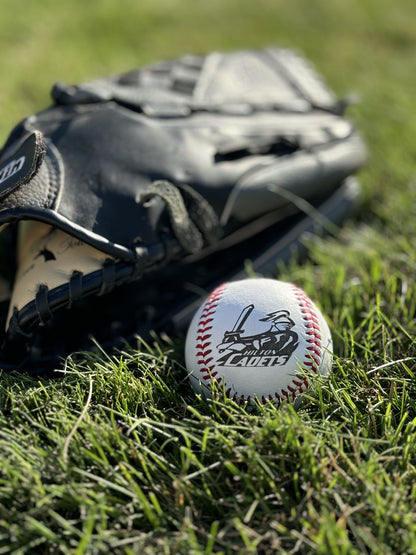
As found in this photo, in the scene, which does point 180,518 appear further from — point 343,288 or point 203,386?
point 343,288

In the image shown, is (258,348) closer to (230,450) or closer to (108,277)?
(230,450)

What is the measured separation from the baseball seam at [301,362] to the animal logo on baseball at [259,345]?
0.04 meters

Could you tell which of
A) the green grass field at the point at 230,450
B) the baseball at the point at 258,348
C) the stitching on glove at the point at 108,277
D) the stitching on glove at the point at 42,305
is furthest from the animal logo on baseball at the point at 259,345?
the stitching on glove at the point at 42,305

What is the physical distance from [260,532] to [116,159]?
1.44 metres

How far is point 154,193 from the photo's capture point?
2.10 meters

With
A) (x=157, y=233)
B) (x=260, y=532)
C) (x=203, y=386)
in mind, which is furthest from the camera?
(x=157, y=233)

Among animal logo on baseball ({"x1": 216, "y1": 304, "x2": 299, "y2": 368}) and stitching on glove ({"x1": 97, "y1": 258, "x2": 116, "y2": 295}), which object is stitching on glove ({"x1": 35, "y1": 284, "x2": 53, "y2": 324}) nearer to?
stitching on glove ({"x1": 97, "y1": 258, "x2": 116, "y2": 295})

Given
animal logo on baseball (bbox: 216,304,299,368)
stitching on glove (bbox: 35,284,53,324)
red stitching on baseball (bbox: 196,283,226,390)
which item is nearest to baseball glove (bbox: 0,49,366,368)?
stitching on glove (bbox: 35,284,53,324)

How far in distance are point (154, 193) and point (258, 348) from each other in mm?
728

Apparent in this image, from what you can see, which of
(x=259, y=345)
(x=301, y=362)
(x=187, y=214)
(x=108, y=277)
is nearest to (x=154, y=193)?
(x=187, y=214)

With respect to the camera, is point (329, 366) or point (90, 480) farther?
point (329, 366)

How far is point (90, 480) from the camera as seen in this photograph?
59.6 inches

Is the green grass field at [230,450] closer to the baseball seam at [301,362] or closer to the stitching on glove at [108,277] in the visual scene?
the baseball seam at [301,362]

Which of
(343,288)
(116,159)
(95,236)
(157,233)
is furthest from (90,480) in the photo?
(343,288)
